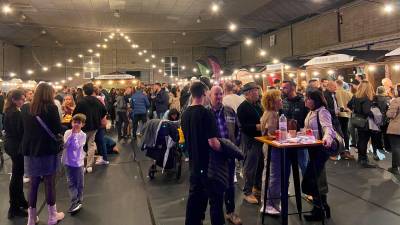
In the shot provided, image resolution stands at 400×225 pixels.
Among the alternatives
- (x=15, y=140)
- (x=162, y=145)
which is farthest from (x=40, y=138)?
(x=162, y=145)

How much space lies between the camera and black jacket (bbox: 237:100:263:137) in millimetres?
3657

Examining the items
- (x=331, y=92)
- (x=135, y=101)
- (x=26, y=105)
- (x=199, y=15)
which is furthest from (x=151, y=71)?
(x=26, y=105)

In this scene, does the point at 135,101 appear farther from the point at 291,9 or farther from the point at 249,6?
the point at 291,9

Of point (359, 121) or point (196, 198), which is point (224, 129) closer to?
point (196, 198)

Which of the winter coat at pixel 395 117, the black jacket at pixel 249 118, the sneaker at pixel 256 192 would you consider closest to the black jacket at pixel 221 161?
the black jacket at pixel 249 118

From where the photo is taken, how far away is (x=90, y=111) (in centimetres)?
523

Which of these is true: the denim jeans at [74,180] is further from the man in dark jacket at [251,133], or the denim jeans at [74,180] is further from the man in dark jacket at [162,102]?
the man in dark jacket at [162,102]

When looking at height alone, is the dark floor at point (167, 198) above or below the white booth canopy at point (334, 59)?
below

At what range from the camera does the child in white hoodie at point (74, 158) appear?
12.0ft

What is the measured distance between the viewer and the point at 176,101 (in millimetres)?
8141

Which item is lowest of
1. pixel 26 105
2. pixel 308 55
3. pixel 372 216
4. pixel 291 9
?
pixel 372 216

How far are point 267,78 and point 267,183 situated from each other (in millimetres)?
11319

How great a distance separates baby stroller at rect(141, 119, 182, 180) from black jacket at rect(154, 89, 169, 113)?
3.73m

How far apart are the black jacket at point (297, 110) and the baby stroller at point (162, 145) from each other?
5.35 feet
